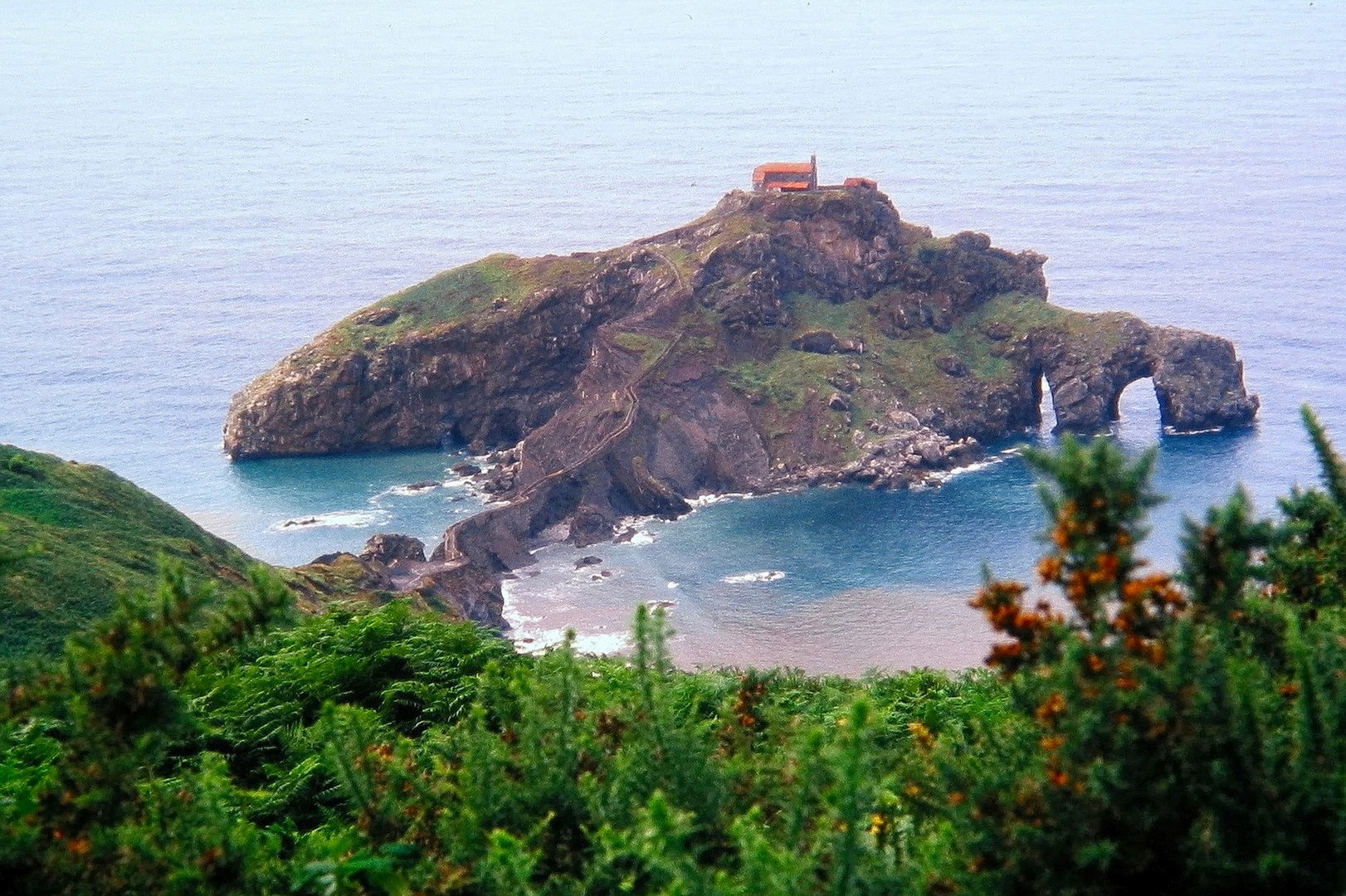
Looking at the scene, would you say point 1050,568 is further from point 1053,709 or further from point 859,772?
point 859,772

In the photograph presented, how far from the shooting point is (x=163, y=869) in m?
10.2

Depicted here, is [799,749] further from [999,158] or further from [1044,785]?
[999,158]

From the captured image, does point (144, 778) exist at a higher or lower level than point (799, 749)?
lower

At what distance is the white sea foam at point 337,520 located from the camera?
93.3m

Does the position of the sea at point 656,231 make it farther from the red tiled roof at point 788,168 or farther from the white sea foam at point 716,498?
the red tiled roof at point 788,168

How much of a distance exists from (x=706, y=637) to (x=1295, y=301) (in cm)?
7985

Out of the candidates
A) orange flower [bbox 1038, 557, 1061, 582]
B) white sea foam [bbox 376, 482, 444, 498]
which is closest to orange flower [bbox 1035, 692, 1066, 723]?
orange flower [bbox 1038, 557, 1061, 582]

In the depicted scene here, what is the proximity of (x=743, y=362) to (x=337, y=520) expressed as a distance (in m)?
30.6

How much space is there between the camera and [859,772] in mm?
8242

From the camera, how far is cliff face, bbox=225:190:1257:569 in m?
98.6

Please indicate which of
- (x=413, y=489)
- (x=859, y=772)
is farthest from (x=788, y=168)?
(x=859, y=772)

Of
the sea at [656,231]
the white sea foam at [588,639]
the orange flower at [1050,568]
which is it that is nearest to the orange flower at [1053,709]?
the orange flower at [1050,568]

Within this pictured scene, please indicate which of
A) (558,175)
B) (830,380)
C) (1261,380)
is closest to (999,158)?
(558,175)

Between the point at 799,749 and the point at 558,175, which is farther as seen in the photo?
the point at 558,175
